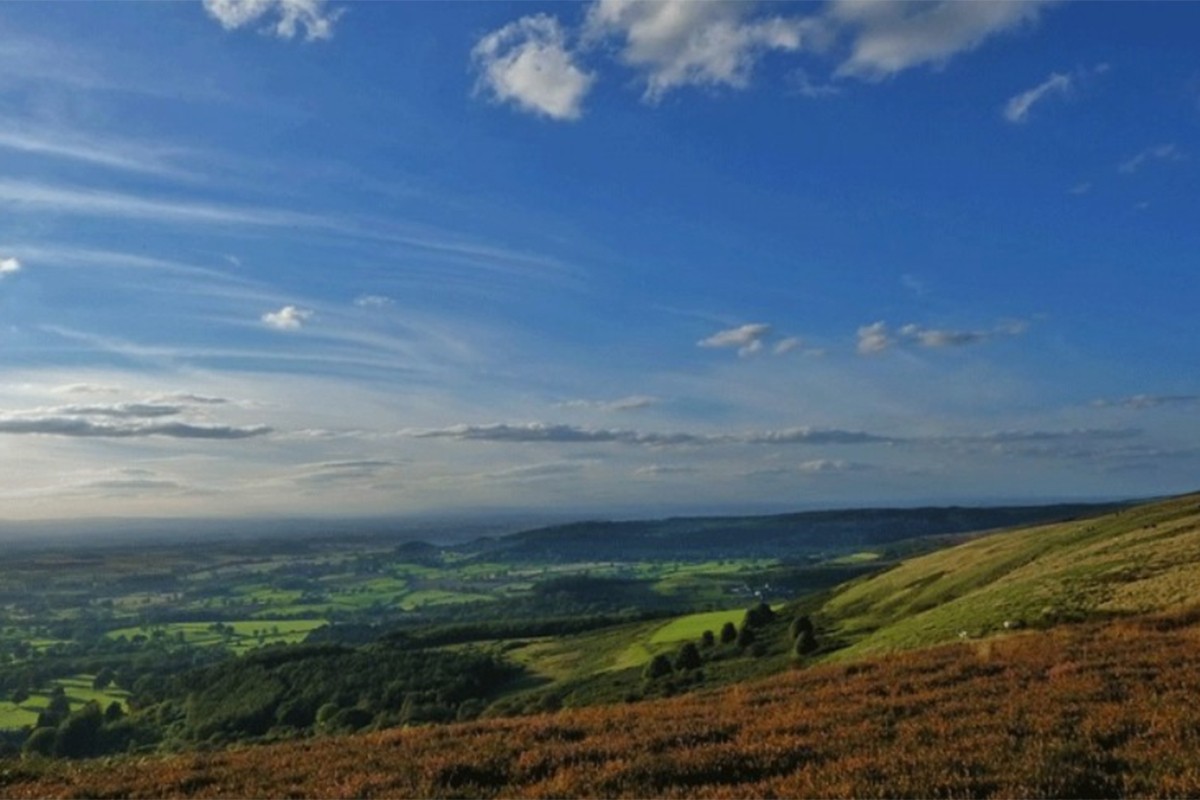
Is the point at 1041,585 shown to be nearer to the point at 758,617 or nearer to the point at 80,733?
the point at 758,617

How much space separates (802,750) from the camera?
13.9 m

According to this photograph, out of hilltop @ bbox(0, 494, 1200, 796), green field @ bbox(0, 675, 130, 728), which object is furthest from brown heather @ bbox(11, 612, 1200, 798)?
green field @ bbox(0, 675, 130, 728)

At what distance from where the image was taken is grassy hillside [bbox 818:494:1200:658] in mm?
39844

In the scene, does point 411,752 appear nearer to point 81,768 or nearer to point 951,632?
point 81,768

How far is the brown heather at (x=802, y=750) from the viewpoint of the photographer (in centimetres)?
1145

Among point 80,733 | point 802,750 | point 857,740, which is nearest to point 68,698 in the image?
point 80,733

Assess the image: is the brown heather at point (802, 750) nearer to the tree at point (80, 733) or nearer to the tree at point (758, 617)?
the tree at point (758, 617)

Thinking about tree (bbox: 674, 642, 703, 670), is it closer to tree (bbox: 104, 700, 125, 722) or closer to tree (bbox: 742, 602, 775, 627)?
tree (bbox: 742, 602, 775, 627)

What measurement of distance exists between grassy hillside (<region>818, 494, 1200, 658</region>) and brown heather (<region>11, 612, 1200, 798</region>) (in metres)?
18.2

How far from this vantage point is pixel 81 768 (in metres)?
18.6

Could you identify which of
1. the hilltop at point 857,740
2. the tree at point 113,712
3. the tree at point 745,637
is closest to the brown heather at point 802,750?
the hilltop at point 857,740

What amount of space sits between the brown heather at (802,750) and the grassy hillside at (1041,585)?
18.2 meters

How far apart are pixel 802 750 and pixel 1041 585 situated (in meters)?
Answer: 42.5

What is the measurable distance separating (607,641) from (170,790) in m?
129
